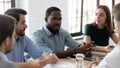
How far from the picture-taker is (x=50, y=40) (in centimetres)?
316

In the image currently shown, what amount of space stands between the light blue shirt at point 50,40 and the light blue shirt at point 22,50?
0.14 metres

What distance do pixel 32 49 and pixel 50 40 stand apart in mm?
367

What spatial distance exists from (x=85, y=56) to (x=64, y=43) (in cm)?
58

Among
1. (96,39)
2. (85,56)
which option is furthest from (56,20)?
(96,39)

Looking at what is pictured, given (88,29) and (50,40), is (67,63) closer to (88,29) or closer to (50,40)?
(50,40)

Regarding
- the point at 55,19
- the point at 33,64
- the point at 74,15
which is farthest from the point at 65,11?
the point at 33,64

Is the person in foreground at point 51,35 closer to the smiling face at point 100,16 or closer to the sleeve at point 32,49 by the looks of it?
the sleeve at point 32,49

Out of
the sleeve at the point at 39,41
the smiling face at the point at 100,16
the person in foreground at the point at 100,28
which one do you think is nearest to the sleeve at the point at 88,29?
the person in foreground at the point at 100,28

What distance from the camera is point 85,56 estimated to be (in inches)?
112

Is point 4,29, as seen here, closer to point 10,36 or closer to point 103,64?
point 10,36

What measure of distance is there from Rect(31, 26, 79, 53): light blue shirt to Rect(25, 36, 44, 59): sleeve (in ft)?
0.36

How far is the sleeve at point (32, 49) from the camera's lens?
2.84 metres

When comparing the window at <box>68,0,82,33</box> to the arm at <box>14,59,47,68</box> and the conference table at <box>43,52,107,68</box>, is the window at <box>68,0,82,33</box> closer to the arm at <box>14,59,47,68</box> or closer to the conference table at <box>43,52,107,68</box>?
the conference table at <box>43,52,107,68</box>

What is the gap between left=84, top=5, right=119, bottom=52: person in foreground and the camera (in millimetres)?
3729
